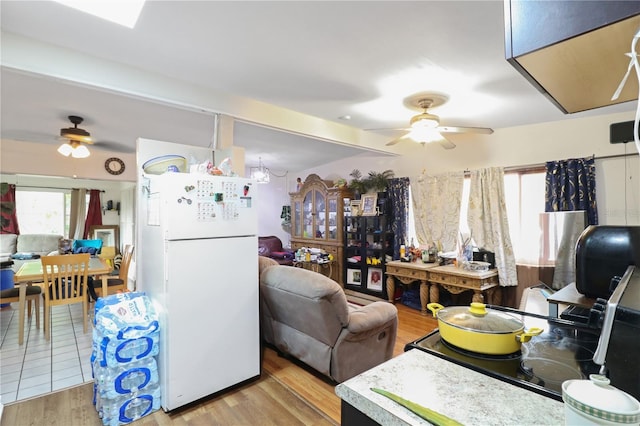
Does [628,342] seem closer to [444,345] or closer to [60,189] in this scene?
[444,345]

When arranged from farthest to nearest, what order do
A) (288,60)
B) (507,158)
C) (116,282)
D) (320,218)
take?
(320,218) < (116,282) < (507,158) < (288,60)

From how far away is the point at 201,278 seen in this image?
211 cm

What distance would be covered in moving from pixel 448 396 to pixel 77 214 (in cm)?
815

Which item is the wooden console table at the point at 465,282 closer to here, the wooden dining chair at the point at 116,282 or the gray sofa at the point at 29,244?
the wooden dining chair at the point at 116,282

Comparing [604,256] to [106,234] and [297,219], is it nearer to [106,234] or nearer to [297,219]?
[297,219]

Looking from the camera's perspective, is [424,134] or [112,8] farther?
[424,134]

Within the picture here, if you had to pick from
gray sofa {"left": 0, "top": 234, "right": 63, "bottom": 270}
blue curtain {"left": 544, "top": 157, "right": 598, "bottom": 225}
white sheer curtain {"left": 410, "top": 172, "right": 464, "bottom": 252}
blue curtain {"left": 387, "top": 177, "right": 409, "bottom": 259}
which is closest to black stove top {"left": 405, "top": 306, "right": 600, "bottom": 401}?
blue curtain {"left": 544, "top": 157, "right": 598, "bottom": 225}

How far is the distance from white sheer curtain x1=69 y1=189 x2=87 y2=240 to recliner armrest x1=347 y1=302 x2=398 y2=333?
6.98 meters

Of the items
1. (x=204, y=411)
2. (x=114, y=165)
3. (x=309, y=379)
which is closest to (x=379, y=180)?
(x=309, y=379)

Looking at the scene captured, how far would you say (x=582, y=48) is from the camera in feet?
1.98

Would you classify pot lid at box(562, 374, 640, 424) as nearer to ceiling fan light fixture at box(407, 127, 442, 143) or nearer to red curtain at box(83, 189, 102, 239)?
ceiling fan light fixture at box(407, 127, 442, 143)

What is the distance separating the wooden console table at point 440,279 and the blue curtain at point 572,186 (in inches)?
40.4

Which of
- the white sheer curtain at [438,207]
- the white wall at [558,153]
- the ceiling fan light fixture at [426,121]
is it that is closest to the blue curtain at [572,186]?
the white wall at [558,153]

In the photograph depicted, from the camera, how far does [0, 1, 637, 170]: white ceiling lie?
1680mm
